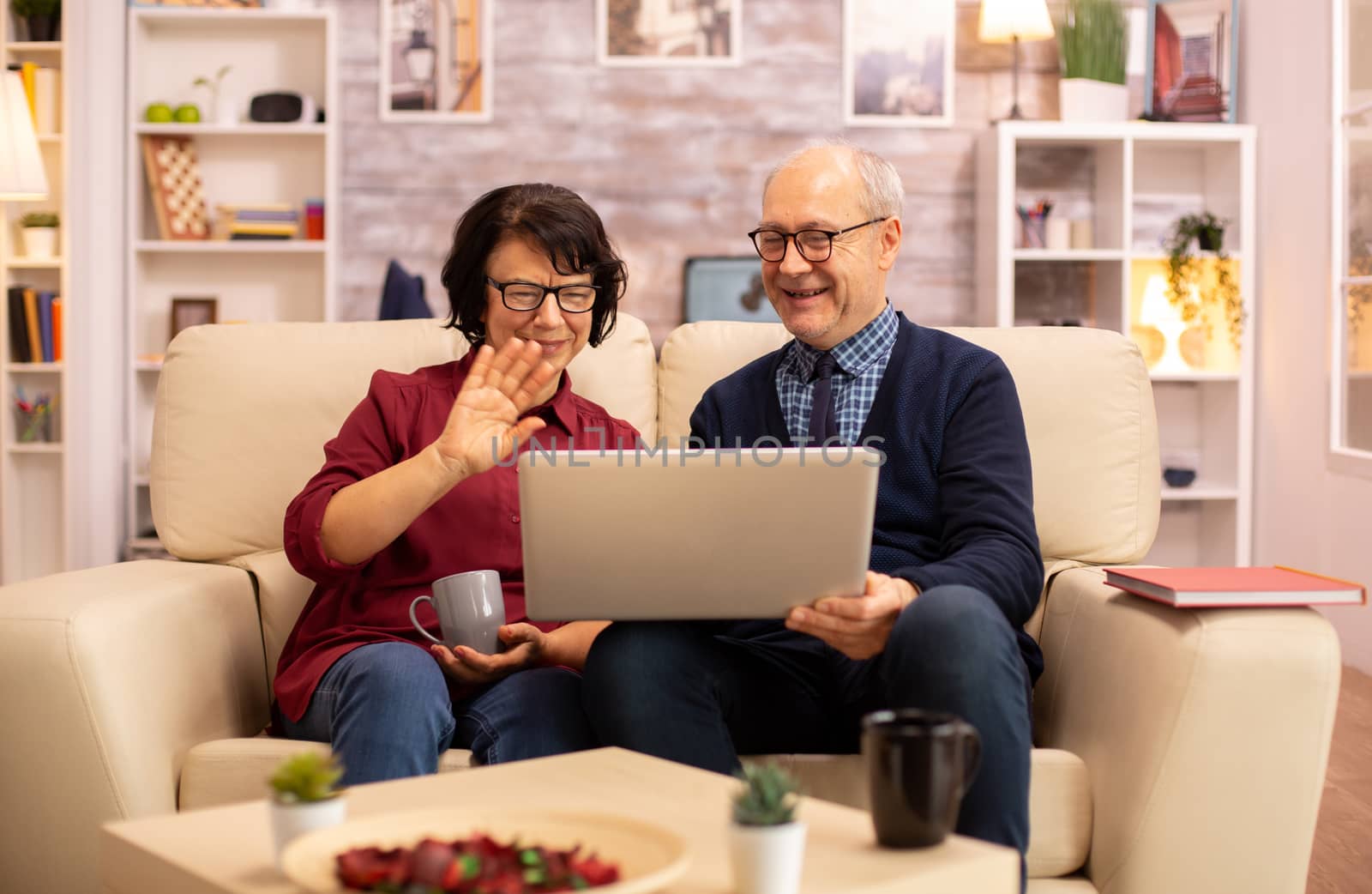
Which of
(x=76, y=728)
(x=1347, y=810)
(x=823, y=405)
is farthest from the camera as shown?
(x=1347, y=810)

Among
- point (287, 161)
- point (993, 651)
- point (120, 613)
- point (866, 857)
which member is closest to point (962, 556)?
point (993, 651)

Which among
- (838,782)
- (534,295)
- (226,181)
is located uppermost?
(226,181)

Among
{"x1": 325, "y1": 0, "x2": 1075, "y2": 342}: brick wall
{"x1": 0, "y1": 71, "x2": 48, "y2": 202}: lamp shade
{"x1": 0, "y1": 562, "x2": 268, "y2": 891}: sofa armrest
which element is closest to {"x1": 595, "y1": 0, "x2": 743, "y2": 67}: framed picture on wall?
{"x1": 325, "y1": 0, "x2": 1075, "y2": 342}: brick wall

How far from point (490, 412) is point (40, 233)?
3235mm

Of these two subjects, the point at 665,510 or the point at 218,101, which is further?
the point at 218,101

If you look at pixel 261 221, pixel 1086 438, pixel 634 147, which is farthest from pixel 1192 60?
Answer: pixel 261 221

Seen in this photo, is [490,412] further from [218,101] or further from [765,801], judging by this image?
[218,101]

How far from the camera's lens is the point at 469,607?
1637mm

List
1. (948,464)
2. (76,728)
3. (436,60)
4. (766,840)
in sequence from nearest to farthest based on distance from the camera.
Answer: (766,840), (76,728), (948,464), (436,60)

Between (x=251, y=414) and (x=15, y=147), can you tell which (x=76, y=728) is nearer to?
(x=251, y=414)

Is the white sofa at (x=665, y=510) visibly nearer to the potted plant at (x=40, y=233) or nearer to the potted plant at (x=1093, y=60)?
the potted plant at (x=40, y=233)

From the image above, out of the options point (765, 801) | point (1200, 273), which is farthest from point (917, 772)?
point (1200, 273)

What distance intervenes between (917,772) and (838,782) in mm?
648

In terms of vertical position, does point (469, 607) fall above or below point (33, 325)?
below
